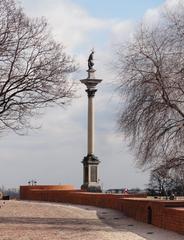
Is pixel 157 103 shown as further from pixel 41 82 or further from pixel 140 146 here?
pixel 41 82

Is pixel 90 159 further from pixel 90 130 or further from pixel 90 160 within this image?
pixel 90 130

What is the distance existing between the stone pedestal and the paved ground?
18948 millimetres

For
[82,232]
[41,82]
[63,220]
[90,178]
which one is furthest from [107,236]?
[90,178]

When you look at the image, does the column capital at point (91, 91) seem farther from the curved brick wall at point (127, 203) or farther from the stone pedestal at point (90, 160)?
the curved brick wall at point (127, 203)

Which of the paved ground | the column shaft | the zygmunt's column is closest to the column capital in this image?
the zygmunt's column

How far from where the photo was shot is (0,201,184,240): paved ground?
1928 cm

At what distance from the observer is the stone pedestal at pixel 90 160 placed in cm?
4962

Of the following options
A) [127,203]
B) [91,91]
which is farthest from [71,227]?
[91,91]

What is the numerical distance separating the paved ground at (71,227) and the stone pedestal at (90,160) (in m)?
18.9

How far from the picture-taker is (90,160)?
4975 cm

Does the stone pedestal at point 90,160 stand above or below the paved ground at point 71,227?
above

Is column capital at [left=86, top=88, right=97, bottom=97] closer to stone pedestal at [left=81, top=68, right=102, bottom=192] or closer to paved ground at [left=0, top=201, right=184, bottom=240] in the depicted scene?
Answer: stone pedestal at [left=81, top=68, right=102, bottom=192]

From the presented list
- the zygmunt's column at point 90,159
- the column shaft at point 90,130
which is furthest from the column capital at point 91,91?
the column shaft at point 90,130

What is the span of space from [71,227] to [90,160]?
2751 cm
